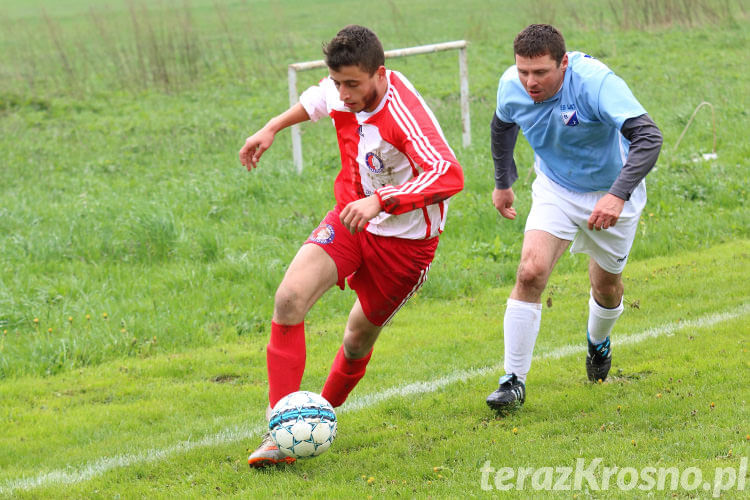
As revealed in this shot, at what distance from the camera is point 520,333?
4.59 m

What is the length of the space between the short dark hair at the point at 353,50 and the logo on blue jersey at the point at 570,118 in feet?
3.69

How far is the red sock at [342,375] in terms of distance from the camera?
471 cm

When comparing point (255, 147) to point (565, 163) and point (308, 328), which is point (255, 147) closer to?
point (565, 163)

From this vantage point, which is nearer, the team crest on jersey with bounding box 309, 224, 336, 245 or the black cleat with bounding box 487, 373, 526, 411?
the team crest on jersey with bounding box 309, 224, 336, 245

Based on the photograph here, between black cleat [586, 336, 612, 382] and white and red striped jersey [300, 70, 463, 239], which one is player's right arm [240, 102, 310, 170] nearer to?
white and red striped jersey [300, 70, 463, 239]

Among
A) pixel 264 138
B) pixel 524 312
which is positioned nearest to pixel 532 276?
pixel 524 312

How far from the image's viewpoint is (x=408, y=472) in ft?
13.3

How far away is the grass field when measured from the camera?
13.8 feet

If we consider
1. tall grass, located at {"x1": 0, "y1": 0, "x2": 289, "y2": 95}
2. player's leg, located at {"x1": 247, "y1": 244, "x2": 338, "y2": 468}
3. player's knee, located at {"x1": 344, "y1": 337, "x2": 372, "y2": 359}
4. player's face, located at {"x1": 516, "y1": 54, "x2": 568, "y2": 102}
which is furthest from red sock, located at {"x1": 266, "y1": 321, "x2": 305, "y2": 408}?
tall grass, located at {"x1": 0, "y1": 0, "x2": 289, "y2": 95}

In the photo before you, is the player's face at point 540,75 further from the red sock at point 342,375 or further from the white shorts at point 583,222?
the red sock at point 342,375

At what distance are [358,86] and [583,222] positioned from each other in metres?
1.50

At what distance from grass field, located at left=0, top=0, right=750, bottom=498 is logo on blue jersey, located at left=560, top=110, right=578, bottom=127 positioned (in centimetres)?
151

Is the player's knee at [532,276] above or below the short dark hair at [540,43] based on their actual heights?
below

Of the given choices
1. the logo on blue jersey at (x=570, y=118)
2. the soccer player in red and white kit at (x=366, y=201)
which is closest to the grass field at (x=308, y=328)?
the soccer player in red and white kit at (x=366, y=201)
